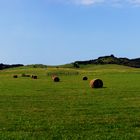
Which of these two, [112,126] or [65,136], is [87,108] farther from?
[65,136]

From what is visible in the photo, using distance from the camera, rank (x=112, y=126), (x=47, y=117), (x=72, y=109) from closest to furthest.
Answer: (x=112, y=126)
(x=47, y=117)
(x=72, y=109)

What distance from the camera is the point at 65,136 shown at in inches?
706

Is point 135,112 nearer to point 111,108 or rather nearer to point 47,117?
point 111,108

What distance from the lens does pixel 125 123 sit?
2097 cm

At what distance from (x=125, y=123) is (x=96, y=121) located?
1.53 metres

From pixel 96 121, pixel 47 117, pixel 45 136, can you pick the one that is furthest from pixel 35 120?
pixel 45 136

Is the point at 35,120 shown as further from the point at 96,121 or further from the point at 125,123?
the point at 125,123

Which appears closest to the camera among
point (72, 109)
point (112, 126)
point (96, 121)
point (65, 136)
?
point (65, 136)

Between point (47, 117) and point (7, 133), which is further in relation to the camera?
point (47, 117)

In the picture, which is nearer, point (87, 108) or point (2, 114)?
point (2, 114)

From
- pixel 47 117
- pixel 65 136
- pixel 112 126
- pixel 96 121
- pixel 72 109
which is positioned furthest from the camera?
pixel 72 109

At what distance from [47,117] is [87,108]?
429cm

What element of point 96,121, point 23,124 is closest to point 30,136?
point 23,124

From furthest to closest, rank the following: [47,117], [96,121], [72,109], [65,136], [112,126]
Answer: [72,109], [47,117], [96,121], [112,126], [65,136]
